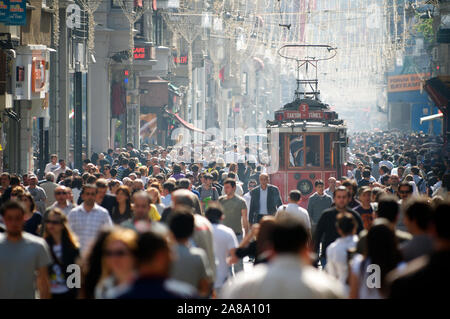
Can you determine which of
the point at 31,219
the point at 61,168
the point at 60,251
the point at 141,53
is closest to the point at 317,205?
the point at 31,219

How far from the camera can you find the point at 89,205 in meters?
10.8

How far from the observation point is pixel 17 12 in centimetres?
2369

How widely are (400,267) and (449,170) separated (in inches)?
682

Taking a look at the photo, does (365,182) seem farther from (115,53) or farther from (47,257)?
(115,53)

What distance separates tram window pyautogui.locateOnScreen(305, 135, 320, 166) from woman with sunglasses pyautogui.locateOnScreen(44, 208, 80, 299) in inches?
565

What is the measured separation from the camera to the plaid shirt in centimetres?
1057

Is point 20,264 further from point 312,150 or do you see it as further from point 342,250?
point 312,150

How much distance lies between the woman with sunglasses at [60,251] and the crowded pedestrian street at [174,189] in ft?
0.04

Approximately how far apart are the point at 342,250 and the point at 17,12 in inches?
646

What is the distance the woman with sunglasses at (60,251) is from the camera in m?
8.78

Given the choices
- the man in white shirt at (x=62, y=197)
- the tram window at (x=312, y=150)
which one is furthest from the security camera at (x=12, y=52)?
the man in white shirt at (x=62, y=197)

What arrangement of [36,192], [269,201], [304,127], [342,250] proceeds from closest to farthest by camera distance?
1. [342,250]
2. [36,192]
3. [269,201]
4. [304,127]

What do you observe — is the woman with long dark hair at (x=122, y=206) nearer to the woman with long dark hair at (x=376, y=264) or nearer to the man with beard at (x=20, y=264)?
the man with beard at (x=20, y=264)
